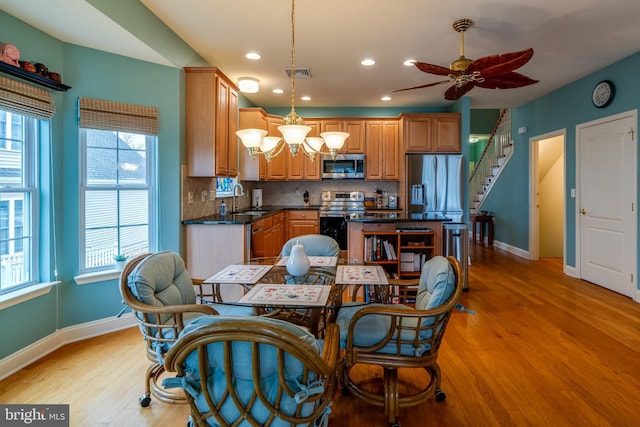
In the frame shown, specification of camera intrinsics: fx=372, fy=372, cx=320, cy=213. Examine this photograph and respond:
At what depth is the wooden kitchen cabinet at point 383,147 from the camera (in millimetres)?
6215

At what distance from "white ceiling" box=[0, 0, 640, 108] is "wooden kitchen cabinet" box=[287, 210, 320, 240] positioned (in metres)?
2.11

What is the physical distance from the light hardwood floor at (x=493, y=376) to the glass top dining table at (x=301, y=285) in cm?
60

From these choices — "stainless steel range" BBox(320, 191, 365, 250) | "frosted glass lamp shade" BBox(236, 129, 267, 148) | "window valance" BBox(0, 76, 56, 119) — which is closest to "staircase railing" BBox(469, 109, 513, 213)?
"stainless steel range" BBox(320, 191, 365, 250)

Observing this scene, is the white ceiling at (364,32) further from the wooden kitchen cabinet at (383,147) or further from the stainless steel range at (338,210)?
the stainless steel range at (338,210)

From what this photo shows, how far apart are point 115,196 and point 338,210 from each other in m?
3.69

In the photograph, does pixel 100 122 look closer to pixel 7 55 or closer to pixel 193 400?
pixel 7 55

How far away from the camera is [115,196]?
328 centimetres

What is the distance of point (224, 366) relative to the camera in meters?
1.08

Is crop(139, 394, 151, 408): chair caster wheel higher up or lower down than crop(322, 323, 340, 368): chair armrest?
lower down

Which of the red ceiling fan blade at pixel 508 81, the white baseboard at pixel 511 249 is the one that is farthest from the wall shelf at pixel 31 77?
the white baseboard at pixel 511 249

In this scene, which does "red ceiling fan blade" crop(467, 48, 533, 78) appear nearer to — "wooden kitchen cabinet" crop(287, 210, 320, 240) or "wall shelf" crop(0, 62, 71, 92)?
"wall shelf" crop(0, 62, 71, 92)

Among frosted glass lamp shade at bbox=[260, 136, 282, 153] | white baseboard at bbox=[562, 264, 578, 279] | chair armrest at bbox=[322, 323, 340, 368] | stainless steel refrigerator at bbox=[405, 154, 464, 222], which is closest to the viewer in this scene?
chair armrest at bbox=[322, 323, 340, 368]

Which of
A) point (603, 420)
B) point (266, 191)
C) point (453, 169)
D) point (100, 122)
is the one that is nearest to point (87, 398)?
point (100, 122)

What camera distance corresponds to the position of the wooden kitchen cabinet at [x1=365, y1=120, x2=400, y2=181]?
6215 millimetres
